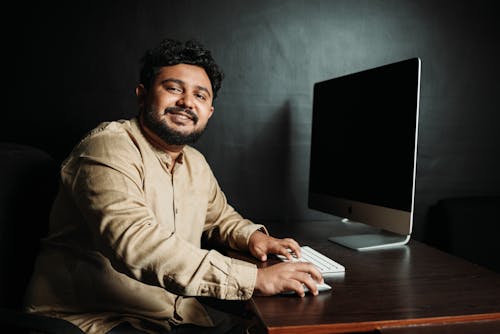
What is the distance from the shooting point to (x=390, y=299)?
48.2 inches

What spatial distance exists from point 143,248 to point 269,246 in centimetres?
52

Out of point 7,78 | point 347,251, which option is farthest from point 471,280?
point 7,78

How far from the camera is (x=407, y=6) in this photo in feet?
7.66

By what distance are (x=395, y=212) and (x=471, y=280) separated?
1.06ft

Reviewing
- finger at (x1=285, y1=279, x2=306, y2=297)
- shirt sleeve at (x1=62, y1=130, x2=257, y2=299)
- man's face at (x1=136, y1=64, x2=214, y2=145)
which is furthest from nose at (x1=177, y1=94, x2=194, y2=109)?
finger at (x1=285, y1=279, x2=306, y2=297)

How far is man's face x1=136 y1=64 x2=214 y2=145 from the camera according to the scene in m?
1.59

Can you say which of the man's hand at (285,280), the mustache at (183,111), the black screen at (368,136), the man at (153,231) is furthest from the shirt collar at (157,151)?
the black screen at (368,136)

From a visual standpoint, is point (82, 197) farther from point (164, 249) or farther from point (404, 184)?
point (404, 184)

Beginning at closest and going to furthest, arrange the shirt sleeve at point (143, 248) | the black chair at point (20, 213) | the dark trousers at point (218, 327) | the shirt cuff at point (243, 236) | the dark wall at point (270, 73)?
1. the shirt sleeve at point (143, 248)
2. the black chair at point (20, 213)
3. the dark trousers at point (218, 327)
4. the shirt cuff at point (243, 236)
5. the dark wall at point (270, 73)

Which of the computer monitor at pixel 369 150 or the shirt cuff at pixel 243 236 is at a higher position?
the computer monitor at pixel 369 150

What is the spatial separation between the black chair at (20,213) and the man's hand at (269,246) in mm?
676

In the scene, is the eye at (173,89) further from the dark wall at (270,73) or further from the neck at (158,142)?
the dark wall at (270,73)

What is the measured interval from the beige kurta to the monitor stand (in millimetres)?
362

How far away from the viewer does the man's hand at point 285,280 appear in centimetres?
122
